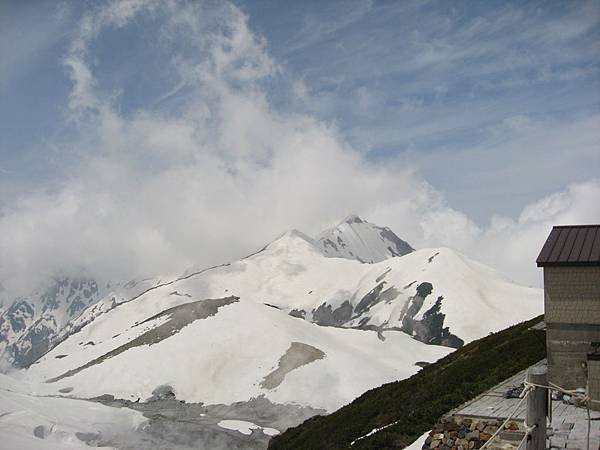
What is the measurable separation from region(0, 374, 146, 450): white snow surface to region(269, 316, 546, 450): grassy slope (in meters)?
24.7

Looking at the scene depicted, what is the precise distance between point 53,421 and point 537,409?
6576 cm

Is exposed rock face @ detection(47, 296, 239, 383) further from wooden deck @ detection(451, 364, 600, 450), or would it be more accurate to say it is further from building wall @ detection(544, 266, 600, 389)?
building wall @ detection(544, 266, 600, 389)

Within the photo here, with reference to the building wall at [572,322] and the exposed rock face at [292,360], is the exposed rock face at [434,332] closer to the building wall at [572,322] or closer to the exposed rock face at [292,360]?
the exposed rock face at [292,360]

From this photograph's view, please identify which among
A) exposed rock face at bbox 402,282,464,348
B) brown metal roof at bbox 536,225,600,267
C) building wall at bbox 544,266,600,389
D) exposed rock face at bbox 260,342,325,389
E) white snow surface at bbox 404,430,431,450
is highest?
exposed rock face at bbox 402,282,464,348

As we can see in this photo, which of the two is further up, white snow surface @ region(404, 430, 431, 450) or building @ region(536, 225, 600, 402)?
building @ region(536, 225, 600, 402)

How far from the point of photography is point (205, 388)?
9438 cm

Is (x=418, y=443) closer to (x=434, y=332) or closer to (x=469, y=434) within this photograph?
(x=469, y=434)

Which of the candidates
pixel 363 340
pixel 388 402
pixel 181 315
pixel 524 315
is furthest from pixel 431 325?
pixel 388 402

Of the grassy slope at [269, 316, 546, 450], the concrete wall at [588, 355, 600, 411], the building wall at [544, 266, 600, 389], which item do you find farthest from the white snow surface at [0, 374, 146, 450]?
the concrete wall at [588, 355, 600, 411]

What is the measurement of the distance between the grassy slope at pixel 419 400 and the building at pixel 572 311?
4.88 metres

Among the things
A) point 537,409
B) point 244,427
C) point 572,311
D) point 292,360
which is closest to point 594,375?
point 572,311

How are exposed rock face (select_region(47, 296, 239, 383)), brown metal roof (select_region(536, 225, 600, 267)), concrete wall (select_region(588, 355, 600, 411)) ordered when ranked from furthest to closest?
exposed rock face (select_region(47, 296, 239, 383)) → brown metal roof (select_region(536, 225, 600, 267)) → concrete wall (select_region(588, 355, 600, 411))

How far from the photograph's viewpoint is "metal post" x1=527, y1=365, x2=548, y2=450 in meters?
10.1

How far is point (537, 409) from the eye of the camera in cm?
1030
